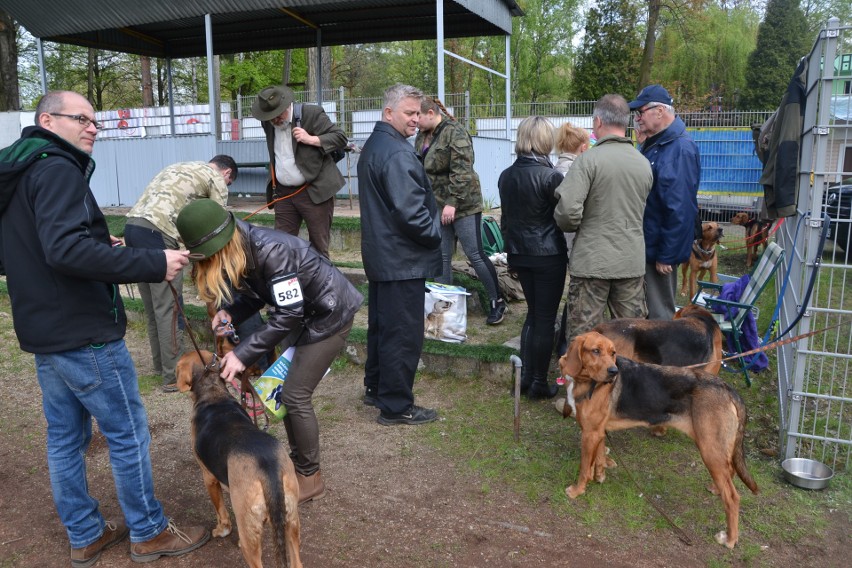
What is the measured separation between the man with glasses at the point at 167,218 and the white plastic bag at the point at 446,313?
6.72 feet

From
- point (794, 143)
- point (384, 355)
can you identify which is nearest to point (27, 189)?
point (384, 355)

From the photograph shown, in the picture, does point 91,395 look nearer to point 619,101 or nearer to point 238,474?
point 238,474

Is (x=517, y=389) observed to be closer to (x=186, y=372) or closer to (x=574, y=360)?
(x=574, y=360)

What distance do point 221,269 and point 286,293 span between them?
0.33m

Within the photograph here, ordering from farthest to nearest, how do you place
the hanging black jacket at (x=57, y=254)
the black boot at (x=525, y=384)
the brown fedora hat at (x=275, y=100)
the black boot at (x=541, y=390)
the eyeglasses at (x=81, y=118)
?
the brown fedora hat at (x=275, y=100)
the black boot at (x=525, y=384)
the black boot at (x=541, y=390)
the eyeglasses at (x=81, y=118)
the hanging black jacket at (x=57, y=254)

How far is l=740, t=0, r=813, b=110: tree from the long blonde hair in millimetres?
28545

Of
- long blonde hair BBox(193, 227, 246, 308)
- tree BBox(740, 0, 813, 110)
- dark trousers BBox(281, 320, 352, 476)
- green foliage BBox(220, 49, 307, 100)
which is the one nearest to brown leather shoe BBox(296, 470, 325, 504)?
dark trousers BBox(281, 320, 352, 476)

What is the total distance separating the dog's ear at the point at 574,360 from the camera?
3586mm

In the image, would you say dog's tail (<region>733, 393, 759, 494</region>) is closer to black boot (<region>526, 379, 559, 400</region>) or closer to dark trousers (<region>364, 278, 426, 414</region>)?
black boot (<region>526, 379, 559, 400</region>)

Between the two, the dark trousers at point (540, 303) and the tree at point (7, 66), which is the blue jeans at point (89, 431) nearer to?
the dark trousers at point (540, 303)

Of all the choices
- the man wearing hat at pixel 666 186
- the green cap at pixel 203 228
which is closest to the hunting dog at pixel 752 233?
the man wearing hat at pixel 666 186

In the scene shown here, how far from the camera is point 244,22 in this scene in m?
13.9

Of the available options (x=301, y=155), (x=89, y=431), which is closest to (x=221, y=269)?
(x=89, y=431)

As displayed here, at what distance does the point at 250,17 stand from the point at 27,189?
12180 mm
